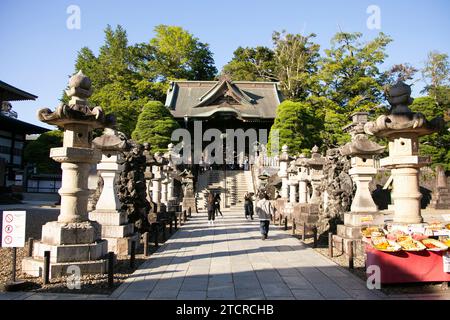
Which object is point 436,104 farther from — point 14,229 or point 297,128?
point 14,229

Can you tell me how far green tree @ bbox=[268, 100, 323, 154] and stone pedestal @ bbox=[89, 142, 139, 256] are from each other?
20230mm

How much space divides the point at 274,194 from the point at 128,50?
3271 centimetres

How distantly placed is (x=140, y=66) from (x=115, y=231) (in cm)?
4118

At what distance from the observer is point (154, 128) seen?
3112cm

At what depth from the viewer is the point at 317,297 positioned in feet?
20.0

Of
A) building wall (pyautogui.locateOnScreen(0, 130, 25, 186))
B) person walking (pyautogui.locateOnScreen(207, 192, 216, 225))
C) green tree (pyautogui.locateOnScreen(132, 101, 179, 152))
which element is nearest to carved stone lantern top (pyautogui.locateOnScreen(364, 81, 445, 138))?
person walking (pyautogui.locateOnScreen(207, 192, 216, 225))

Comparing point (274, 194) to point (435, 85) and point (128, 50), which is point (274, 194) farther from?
point (128, 50)

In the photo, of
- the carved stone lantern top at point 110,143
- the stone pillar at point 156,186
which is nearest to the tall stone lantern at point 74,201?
the carved stone lantern top at point 110,143

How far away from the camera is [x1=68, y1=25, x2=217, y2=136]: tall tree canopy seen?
128 ft

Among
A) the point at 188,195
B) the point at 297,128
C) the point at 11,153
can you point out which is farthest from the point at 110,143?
the point at 11,153

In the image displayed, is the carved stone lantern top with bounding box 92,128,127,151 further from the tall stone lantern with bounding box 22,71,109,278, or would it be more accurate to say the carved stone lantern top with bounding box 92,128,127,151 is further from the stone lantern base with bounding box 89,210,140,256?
the tall stone lantern with bounding box 22,71,109,278

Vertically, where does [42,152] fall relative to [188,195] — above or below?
above

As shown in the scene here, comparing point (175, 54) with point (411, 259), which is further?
point (175, 54)
